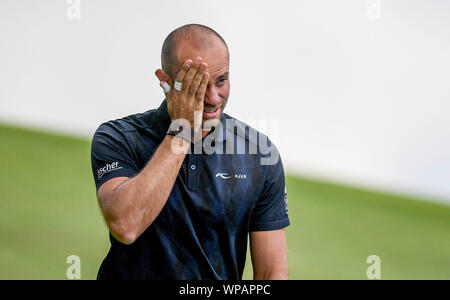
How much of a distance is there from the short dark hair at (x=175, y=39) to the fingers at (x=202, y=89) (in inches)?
7.7

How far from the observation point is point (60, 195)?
928 centimetres

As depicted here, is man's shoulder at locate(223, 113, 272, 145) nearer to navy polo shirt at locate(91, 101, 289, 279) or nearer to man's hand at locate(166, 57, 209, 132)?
navy polo shirt at locate(91, 101, 289, 279)

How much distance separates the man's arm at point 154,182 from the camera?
85.4 inches

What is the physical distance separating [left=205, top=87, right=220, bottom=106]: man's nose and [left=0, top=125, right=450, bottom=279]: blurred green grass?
395 centimetres

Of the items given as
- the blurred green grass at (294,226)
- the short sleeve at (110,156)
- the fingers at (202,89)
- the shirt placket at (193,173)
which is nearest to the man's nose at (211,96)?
the fingers at (202,89)

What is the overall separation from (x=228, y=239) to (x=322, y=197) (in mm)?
7742

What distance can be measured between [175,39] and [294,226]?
6387mm

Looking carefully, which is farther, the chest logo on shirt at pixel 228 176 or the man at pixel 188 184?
the chest logo on shirt at pixel 228 176

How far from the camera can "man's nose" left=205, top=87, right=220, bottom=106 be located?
236 centimetres

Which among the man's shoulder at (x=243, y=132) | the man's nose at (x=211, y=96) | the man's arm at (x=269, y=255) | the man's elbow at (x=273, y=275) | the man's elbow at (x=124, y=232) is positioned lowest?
the man's elbow at (x=273, y=275)

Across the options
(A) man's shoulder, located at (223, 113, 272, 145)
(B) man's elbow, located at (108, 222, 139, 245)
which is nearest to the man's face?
(A) man's shoulder, located at (223, 113, 272, 145)

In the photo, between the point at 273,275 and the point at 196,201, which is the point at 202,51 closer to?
the point at 196,201

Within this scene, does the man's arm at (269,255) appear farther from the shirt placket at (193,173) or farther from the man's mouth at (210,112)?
the man's mouth at (210,112)
